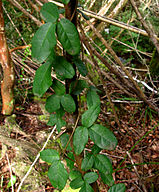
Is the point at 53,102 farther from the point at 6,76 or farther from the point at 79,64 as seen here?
the point at 6,76

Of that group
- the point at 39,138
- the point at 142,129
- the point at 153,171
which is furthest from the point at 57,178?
the point at 142,129

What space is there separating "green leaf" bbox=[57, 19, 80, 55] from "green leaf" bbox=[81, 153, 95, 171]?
1.30ft

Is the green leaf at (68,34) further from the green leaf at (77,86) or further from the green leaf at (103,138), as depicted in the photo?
the green leaf at (103,138)

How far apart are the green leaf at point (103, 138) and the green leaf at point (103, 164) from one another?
0.09 meters

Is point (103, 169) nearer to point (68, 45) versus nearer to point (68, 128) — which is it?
point (68, 128)

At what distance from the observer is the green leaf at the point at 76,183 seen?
61 cm

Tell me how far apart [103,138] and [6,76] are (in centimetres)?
163

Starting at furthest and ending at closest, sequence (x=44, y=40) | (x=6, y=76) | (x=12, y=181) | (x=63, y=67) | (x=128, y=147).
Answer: (x=128, y=147), (x=6, y=76), (x=12, y=181), (x=63, y=67), (x=44, y=40)

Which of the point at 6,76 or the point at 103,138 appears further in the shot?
the point at 6,76

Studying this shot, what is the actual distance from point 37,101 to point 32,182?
1.18 metres

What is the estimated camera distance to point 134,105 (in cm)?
268

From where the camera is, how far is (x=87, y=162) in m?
0.58

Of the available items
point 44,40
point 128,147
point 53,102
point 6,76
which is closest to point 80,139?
point 53,102

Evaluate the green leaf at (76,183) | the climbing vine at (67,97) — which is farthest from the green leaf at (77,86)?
the green leaf at (76,183)
